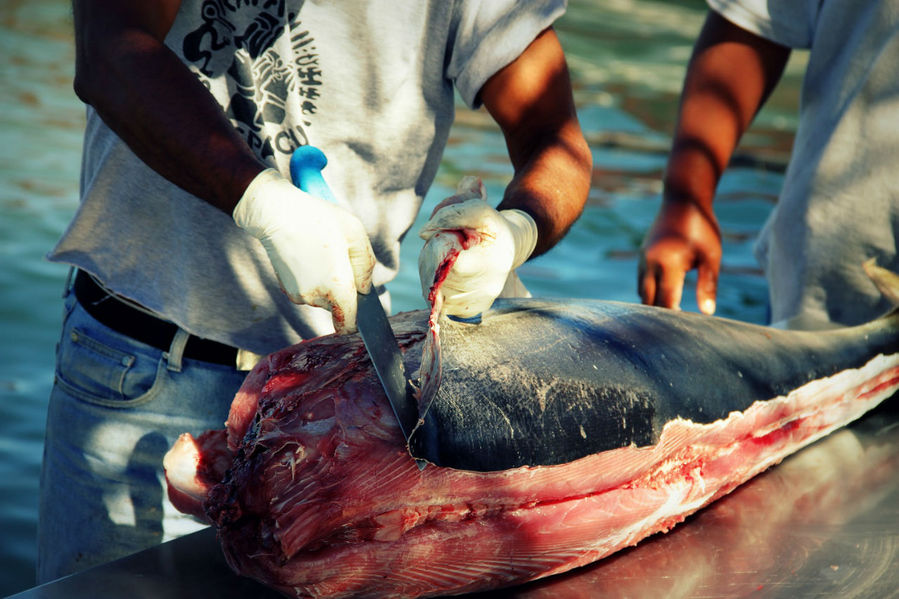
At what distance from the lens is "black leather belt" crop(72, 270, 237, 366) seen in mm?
1817

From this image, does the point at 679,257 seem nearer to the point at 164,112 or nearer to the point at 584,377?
the point at 584,377

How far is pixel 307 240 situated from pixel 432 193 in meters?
6.22

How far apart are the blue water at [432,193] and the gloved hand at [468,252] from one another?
1.24 meters

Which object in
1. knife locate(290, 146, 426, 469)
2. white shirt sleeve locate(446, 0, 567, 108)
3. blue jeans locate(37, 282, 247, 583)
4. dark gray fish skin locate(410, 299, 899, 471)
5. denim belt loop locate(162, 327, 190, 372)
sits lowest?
blue jeans locate(37, 282, 247, 583)

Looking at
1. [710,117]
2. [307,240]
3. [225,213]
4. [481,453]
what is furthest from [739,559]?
[710,117]

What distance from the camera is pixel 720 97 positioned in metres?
2.79

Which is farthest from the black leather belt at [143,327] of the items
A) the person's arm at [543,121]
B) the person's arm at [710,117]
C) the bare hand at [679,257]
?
the person's arm at [710,117]

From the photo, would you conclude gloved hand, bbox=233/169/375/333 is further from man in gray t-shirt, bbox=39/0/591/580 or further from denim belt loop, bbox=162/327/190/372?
denim belt loop, bbox=162/327/190/372

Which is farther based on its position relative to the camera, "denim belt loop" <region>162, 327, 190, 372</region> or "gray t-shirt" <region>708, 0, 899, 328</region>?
"gray t-shirt" <region>708, 0, 899, 328</region>

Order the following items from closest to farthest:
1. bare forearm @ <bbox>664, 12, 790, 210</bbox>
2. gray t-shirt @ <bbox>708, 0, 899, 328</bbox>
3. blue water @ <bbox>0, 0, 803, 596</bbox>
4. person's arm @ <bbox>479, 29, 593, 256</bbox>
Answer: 1. person's arm @ <bbox>479, 29, 593, 256</bbox>
2. gray t-shirt @ <bbox>708, 0, 899, 328</bbox>
3. bare forearm @ <bbox>664, 12, 790, 210</bbox>
4. blue water @ <bbox>0, 0, 803, 596</bbox>

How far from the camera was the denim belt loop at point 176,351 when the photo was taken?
5.92ft

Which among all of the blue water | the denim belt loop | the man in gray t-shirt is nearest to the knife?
the man in gray t-shirt

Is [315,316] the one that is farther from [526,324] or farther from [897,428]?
[897,428]

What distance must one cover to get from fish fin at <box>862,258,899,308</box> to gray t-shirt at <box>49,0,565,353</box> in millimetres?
1058
